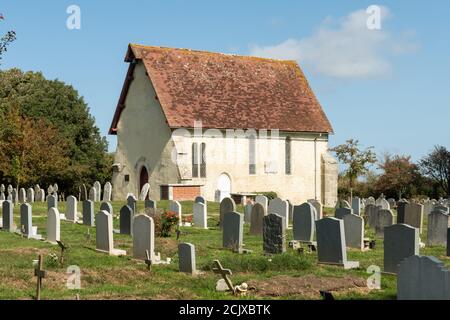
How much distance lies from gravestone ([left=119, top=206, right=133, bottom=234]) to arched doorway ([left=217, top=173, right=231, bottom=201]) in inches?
786

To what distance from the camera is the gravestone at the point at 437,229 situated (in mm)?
20281

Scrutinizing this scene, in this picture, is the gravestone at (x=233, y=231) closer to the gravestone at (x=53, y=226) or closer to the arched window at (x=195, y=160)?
the gravestone at (x=53, y=226)

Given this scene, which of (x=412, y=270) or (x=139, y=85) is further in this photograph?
(x=139, y=85)

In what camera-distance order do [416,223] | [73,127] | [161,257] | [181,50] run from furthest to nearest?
[73,127]
[181,50]
[416,223]
[161,257]

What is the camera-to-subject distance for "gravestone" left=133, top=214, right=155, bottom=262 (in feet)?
56.3

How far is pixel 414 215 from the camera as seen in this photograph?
78.9ft

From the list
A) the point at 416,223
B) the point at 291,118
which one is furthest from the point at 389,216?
the point at 291,118

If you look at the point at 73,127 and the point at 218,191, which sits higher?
the point at 73,127

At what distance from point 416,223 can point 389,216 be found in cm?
159

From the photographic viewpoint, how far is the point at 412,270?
10.5 m

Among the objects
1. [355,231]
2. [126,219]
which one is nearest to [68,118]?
[126,219]

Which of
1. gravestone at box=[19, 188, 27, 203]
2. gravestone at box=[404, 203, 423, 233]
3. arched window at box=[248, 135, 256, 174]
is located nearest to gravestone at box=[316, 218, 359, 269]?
gravestone at box=[404, 203, 423, 233]

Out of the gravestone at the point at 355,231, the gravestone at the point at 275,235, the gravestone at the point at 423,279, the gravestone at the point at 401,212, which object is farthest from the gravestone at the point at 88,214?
the gravestone at the point at 423,279
